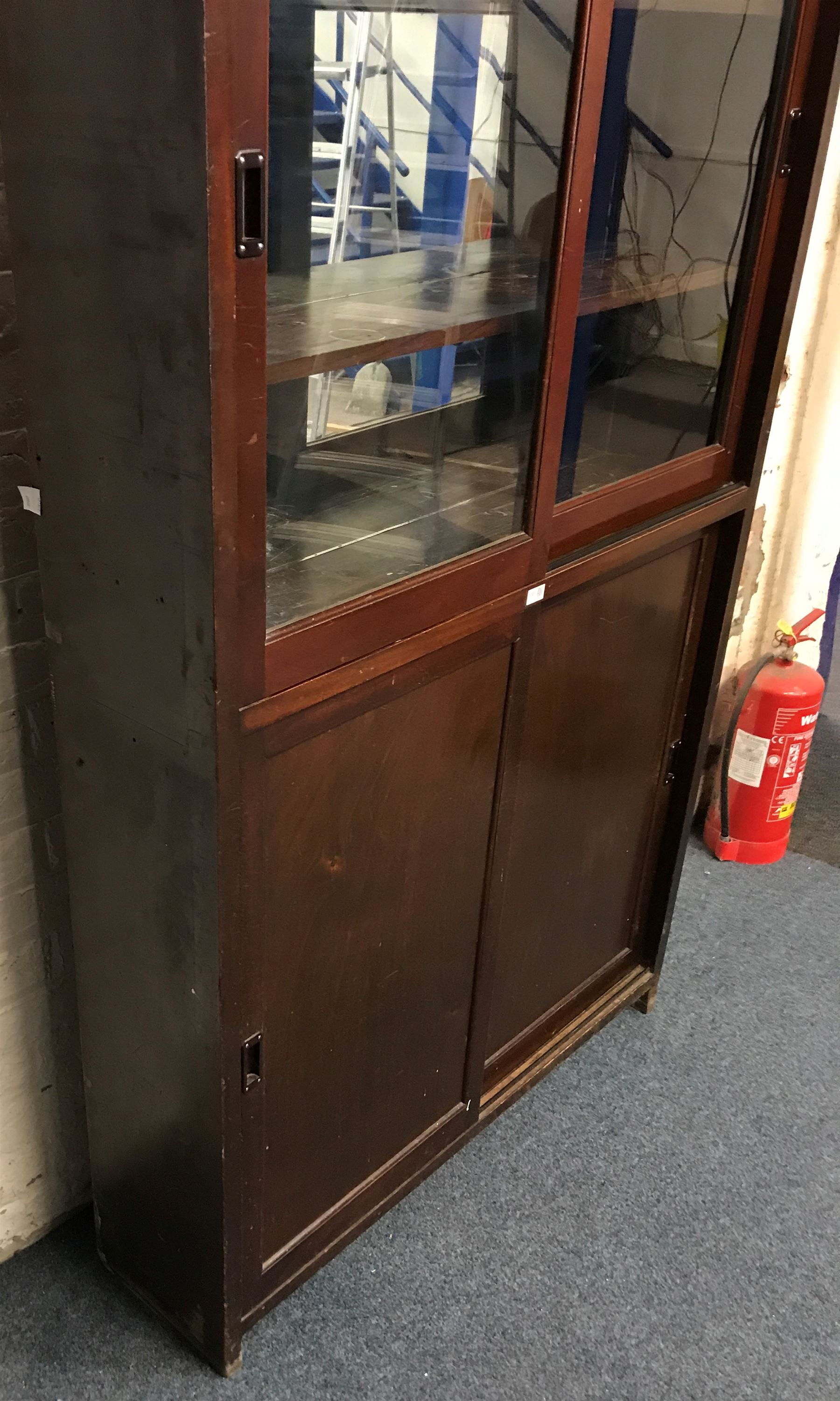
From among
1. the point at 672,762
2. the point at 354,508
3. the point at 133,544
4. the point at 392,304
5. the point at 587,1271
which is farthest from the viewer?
the point at 672,762

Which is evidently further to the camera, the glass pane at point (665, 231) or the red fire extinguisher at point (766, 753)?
the red fire extinguisher at point (766, 753)

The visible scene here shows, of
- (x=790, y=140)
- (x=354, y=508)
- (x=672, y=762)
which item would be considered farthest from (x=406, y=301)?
(x=672, y=762)

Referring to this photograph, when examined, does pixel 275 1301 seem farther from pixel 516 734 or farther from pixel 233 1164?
pixel 516 734

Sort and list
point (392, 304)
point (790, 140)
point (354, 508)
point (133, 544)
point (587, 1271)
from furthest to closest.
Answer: point (587, 1271), point (790, 140), point (354, 508), point (392, 304), point (133, 544)

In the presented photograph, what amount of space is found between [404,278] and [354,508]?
0.83 feet

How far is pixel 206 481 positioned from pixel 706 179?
94 cm

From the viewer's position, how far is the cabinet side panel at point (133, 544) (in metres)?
0.88

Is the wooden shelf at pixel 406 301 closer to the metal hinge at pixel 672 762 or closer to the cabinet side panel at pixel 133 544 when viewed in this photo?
the cabinet side panel at pixel 133 544

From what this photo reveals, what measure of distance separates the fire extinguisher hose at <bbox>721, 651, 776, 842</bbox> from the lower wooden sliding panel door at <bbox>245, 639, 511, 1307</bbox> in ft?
3.38

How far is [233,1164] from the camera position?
1287mm

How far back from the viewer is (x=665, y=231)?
152cm

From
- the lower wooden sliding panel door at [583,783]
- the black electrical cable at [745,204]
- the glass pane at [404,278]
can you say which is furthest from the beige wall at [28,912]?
the black electrical cable at [745,204]

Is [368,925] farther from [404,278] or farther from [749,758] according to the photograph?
[749,758]

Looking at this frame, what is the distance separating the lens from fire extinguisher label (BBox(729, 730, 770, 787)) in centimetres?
238
